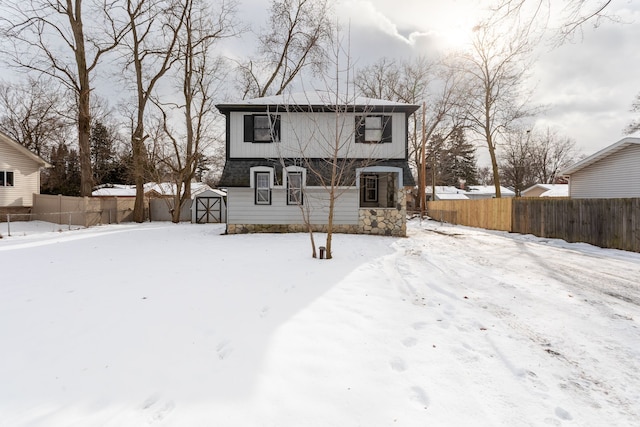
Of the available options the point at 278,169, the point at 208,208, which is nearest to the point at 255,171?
the point at 278,169

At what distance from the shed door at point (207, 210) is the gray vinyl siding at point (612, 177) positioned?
23.1m

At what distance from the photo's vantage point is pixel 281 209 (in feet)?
43.1

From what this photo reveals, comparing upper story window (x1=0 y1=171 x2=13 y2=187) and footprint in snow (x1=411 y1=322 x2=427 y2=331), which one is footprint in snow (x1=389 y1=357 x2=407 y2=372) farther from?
upper story window (x1=0 y1=171 x2=13 y2=187)

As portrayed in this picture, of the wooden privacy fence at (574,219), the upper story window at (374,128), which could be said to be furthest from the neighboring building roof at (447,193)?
the upper story window at (374,128)

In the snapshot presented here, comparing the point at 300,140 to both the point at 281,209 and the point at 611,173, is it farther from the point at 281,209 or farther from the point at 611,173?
the point at 611,173

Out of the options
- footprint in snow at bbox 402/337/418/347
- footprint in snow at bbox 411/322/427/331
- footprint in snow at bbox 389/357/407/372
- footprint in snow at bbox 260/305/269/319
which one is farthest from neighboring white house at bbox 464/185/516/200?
footprint in snow at bbox 389/357/407/372

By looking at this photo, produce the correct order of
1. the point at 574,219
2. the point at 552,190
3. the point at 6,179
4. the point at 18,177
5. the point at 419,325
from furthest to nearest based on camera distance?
the point at 552,190 → the point at 18,177 → the point at 6,179 → the point at 574,219 → the point at 419,325

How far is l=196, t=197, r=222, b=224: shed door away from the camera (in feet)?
70.3

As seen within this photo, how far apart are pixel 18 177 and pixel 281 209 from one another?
17688 mm

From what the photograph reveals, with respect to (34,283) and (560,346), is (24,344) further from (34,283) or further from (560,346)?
(560,346)

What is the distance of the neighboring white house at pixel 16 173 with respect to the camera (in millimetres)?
17062

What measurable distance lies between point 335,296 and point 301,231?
8.69 meters

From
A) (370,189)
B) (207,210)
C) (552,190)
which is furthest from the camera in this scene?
(552,190)

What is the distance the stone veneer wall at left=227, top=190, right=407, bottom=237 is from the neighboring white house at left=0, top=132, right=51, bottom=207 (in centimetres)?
1512
